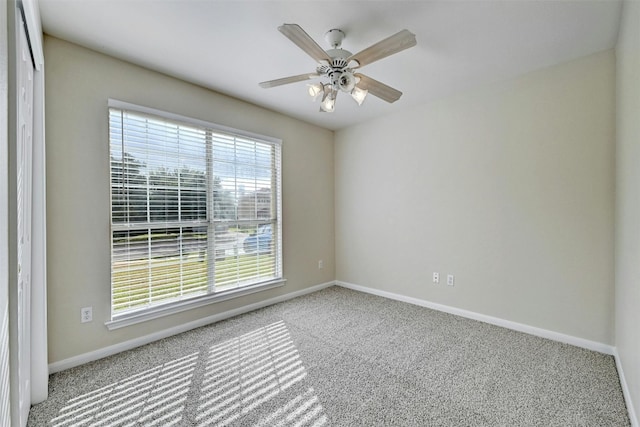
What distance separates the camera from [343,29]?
206 cm

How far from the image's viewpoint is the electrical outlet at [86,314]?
2.29 m

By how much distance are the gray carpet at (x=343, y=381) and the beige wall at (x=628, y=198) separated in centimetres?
34

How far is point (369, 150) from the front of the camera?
4047mm

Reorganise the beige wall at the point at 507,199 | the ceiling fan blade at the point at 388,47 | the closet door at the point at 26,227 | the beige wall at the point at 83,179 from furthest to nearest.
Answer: the beige wall at the point at 507,199
the beige wall at the point at 83,179
the ceiling fan blade at the point at 388,47
the closet door at the point at 26,227

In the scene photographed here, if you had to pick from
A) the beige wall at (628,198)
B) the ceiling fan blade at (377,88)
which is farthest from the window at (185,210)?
the beige wall at (628,198)

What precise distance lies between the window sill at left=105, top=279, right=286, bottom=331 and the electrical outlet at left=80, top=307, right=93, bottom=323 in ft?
0.43

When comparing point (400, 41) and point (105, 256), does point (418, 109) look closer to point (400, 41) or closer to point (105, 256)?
point (400, 41)

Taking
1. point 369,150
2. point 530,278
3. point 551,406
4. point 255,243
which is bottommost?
point 551,406

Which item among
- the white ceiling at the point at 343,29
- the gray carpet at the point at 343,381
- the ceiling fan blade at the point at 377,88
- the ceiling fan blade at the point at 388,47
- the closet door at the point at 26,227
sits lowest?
the gray carpet at the point at 343,381

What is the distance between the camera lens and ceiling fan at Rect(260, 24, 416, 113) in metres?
1.70

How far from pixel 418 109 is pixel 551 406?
2.98m

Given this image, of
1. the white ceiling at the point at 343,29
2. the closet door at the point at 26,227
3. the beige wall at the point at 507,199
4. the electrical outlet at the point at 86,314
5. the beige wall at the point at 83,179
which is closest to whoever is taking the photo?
the closet door at the point at 26,227

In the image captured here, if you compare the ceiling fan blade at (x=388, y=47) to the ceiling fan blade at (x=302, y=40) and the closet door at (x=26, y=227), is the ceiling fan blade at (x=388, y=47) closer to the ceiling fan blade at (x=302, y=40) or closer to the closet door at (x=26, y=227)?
the ceiling fan blade at (x=302, y=40)

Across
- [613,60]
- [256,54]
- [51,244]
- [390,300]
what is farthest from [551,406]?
[51,244]
